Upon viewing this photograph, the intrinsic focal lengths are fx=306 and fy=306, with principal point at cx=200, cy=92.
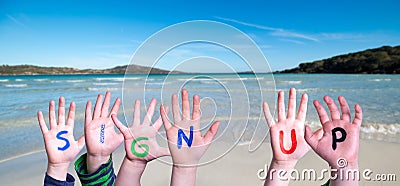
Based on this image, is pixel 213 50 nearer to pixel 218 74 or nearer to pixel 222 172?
pixel 218 74

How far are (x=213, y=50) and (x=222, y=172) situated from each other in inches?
70.6

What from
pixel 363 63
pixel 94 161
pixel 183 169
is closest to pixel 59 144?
pixel 94 161

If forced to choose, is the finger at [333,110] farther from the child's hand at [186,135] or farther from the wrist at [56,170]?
the wrist at [56,170]

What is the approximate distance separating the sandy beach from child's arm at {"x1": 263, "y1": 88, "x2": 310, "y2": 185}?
147 centimetres

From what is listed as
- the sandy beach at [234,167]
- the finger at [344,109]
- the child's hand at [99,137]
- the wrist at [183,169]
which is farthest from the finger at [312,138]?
the sandy beach at [234,167]

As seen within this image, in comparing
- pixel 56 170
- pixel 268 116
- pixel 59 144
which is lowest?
pixel 56 170

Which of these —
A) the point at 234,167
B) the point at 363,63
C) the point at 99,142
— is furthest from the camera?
the point at 363,63

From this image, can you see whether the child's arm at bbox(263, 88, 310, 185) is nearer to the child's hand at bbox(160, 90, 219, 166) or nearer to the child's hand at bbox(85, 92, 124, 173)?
the child's hand at bbox(160, 90, 219, 166)

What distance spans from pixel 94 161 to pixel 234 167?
1718 millimetres

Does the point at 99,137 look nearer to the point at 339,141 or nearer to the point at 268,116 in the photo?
the point at 268,116

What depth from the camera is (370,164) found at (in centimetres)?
277

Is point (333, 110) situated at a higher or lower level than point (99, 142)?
higher

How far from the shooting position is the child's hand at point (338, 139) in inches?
38.5

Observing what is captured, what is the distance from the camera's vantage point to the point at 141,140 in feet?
3.64
